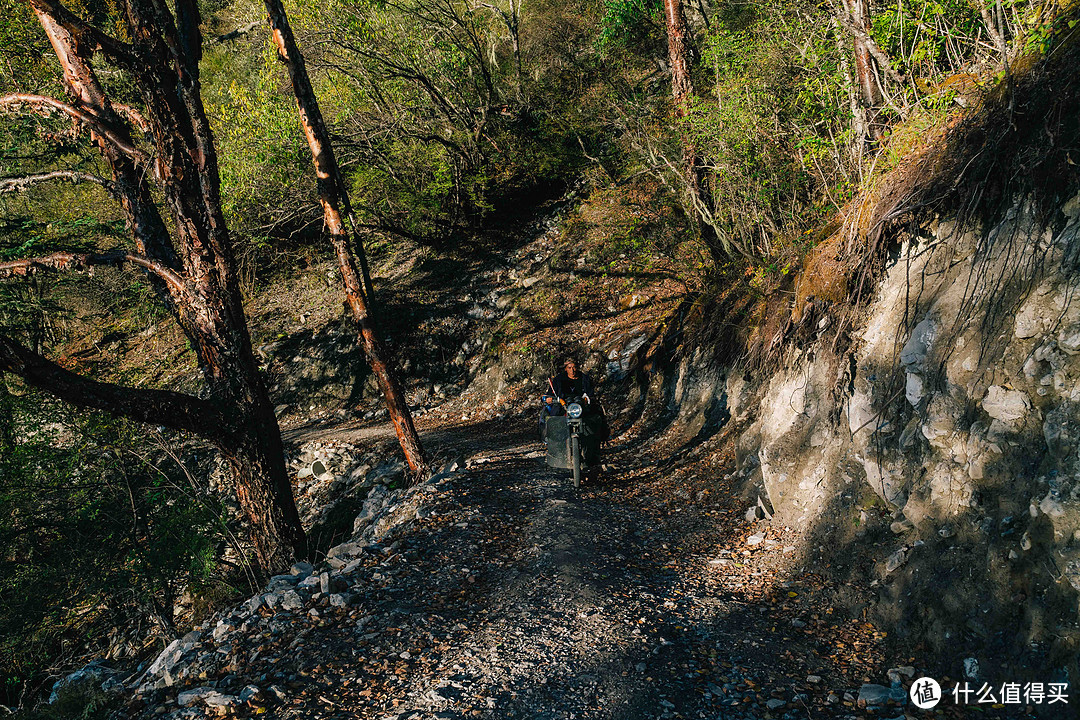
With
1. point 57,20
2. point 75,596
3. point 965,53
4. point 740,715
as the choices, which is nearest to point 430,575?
point 740,715

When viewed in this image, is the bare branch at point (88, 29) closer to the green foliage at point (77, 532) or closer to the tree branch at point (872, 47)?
the green foliage at point (77, 532)

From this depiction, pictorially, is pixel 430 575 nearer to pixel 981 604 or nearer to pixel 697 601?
pixel 697 601

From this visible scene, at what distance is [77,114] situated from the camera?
582cm

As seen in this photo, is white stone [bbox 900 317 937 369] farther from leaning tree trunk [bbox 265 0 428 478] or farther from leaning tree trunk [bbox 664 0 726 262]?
leaning tree trunk [bbox 265 0 428 478]

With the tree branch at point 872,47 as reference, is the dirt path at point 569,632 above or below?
below

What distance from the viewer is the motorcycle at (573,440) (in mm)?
7719

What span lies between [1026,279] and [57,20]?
874 centimetres

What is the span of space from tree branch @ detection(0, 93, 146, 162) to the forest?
37mm

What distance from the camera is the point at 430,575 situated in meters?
5.39

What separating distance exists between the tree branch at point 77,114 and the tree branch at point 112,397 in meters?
2.56

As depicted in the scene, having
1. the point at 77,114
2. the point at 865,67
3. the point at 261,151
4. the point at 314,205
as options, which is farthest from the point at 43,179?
the point at 314,205

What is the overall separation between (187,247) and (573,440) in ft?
16.9

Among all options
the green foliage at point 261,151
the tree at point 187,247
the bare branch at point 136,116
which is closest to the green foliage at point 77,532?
the tree at point 187,247

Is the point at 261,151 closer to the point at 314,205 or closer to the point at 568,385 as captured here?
the point at 314,205
